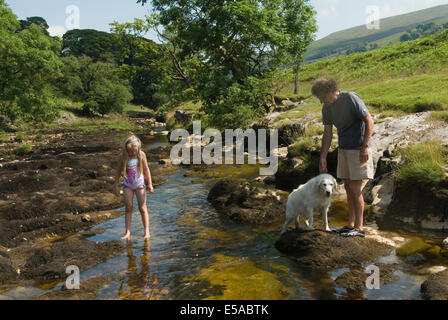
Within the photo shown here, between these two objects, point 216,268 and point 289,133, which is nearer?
point 216,268

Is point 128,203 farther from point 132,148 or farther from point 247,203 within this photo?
point 247,203

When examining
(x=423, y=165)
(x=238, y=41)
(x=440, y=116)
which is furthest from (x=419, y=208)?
(x=238, y=41)

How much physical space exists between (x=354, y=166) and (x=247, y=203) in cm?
432

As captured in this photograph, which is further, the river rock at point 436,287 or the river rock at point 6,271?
the river rock at point 6,271

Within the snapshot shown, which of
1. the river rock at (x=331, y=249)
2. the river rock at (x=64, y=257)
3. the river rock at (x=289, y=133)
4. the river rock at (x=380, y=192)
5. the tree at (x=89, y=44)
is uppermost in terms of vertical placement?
the tree at (x=89, y=44)

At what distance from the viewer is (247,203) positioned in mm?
10969

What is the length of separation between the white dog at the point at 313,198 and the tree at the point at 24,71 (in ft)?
118

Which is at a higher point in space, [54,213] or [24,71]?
[24,71]

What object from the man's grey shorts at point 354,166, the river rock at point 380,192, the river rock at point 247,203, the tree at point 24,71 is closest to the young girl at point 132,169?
the river rock at point 247,203

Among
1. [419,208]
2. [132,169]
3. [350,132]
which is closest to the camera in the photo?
[350,132]

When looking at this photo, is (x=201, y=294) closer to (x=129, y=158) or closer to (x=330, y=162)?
(x=129, y=158)

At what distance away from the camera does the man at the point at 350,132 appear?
7027 millimetres

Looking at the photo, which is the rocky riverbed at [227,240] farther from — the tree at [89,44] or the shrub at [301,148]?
the tree at [89,44]

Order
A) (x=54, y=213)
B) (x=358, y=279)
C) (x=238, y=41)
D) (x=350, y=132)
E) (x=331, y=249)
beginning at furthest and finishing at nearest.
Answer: (x=238, y=41) → (x=54, y=213) → (x=350, y=132) → (x=331, y=249) → (x=358, y=279)
